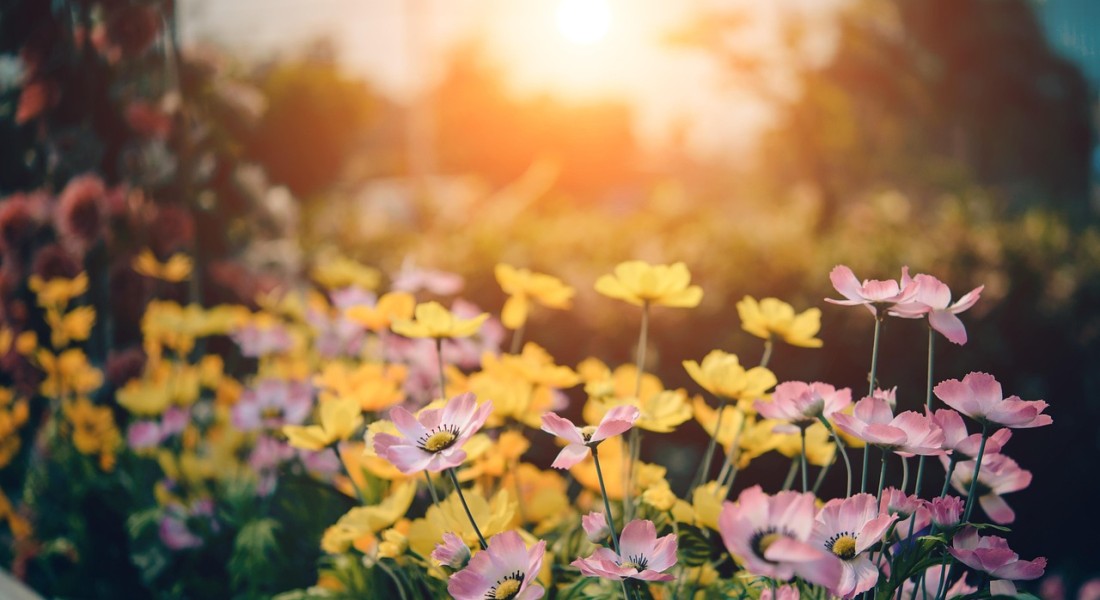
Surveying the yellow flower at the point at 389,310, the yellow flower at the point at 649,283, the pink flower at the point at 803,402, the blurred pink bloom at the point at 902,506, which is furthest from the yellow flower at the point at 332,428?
the blurred pink bloom at the point at 902,506

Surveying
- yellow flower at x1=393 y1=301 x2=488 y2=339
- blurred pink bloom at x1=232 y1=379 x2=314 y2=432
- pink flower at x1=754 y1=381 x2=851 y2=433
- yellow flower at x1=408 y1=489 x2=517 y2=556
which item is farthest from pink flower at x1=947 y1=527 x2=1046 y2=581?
blurred pink bloom at x1=232 y1=379 x2=314 y2=432

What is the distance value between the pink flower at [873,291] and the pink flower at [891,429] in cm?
10

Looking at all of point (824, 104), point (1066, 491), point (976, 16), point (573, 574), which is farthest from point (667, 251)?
point (976, 16)

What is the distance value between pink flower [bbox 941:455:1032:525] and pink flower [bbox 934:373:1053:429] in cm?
12

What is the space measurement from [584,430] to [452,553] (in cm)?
17

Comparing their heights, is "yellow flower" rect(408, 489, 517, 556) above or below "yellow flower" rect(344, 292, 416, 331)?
below

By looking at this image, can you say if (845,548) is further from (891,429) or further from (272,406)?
(272,406)

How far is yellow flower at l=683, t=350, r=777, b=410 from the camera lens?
927 millimetres

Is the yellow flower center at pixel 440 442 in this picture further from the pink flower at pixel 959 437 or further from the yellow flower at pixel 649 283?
the pink flower at pixel 959 437

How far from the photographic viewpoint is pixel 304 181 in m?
20.7

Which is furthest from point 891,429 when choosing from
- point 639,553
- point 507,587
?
point 507,587

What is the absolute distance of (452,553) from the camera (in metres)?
0.76

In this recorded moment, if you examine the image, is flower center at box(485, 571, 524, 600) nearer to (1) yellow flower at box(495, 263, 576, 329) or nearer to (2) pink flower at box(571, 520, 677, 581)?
(2) pink flower at box(571, 520, 677, 581)

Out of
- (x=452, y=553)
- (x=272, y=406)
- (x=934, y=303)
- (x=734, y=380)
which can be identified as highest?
(x=934, y=303)
